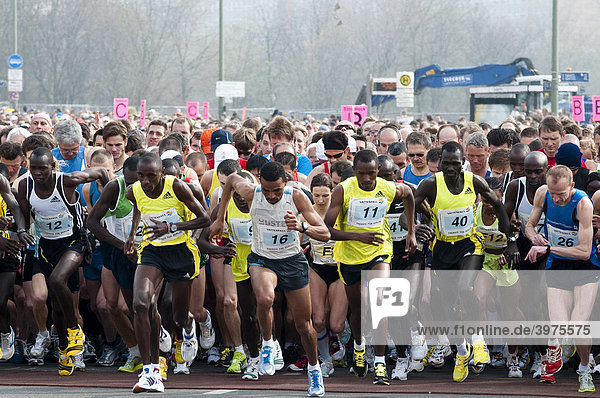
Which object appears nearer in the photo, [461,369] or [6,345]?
[461,369]

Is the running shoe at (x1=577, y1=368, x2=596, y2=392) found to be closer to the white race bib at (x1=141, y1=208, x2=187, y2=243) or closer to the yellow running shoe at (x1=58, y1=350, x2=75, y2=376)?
the white race bib at (x1=141, y1=208, x2=187, y2=243)

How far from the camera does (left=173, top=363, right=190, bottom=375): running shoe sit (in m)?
9.76

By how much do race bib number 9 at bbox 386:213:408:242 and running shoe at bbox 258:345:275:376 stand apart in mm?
1595

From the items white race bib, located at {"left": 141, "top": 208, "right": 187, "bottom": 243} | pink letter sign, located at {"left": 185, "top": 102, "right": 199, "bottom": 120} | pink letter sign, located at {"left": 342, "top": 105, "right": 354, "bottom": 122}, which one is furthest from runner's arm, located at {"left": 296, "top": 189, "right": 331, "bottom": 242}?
pink letter sign, located at {"left": 185, "top": 102, "right": 199, "bottom": 120}

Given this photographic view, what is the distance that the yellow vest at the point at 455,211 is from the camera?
9297mm

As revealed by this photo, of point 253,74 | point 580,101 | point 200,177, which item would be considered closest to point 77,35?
point 253,74

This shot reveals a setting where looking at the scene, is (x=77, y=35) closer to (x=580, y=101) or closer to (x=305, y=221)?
(x=580, y=101)

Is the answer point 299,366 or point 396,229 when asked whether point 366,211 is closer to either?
point 396,229

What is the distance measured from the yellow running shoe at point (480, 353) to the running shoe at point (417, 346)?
1.84ft

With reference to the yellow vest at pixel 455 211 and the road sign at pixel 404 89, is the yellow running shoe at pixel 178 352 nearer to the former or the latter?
the yellow vest at pixel 455 211

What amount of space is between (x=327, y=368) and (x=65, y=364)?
96.0 inches

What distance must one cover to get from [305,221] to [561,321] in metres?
2.35

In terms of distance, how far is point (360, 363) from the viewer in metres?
9.52

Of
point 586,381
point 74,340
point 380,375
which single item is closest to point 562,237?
point 586,381
